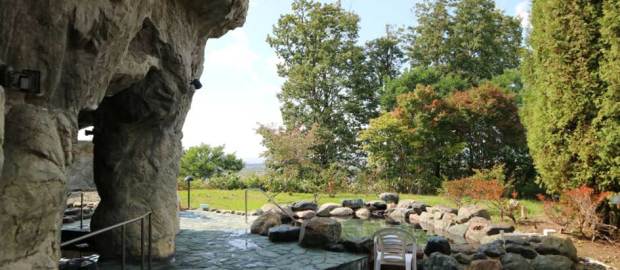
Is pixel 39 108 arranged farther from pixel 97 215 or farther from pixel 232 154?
pixel 232 154

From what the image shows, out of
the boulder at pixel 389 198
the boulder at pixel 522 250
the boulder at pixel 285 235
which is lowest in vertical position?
the boulder at pixel 522 250

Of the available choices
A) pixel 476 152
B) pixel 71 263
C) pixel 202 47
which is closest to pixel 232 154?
pixel 476 152

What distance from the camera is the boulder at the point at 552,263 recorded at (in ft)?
22.7

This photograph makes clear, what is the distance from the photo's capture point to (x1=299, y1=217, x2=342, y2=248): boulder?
802 cm

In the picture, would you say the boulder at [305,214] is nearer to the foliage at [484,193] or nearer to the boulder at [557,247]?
the foliage at [484,193]

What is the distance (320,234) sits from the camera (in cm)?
803

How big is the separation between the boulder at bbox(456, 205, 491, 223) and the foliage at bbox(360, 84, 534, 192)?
779cm

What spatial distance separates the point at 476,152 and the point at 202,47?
49.2ft

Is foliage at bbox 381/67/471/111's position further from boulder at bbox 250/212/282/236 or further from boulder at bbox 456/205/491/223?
boulder at bbox 250/212/282/236

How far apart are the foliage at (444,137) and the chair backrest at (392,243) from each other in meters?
12.5

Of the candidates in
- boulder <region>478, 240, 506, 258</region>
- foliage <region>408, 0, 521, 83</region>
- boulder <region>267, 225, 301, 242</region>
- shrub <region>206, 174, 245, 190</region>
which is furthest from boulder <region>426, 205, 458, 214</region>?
foliage <region>408, 0, 521, 83</region>

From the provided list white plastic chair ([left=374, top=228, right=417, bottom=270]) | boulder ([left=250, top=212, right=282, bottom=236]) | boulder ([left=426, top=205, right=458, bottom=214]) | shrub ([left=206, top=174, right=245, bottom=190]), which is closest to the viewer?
white plastic chair ([left=374, top=228, right=417, bottom=270])

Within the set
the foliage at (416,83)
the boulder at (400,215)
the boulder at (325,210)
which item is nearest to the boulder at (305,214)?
the boulder at (325,210)

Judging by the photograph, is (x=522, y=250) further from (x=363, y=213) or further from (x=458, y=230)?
(x=363, y=213)
